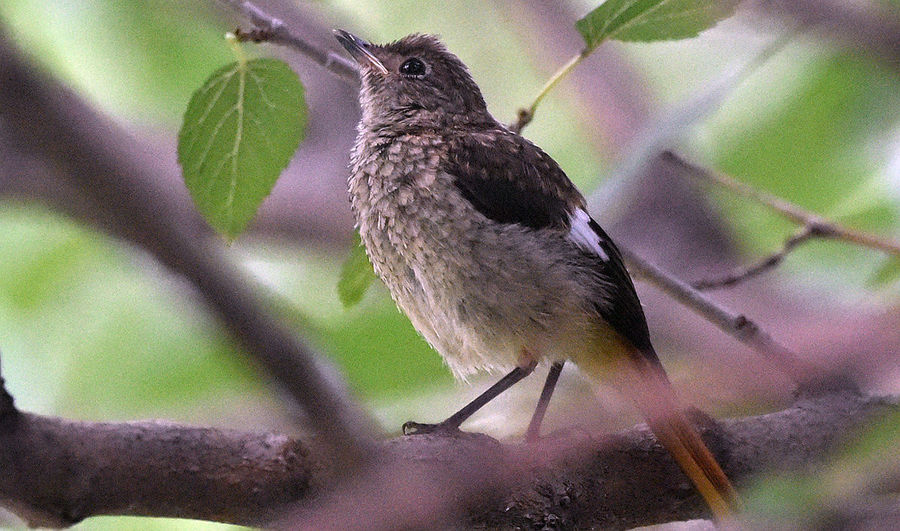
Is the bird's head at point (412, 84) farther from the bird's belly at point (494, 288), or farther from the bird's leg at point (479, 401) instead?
the bird's leg at point (479, 401)

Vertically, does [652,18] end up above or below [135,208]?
above

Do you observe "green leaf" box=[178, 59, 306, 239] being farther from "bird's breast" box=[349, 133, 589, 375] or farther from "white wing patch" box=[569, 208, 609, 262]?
"white wing patch" box=[569, 208, 609, 262]

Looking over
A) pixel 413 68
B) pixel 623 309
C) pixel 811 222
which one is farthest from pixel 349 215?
pixel 811 222

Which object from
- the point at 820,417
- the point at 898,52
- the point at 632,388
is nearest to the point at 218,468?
the point at 632,388

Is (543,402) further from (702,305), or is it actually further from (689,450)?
(702,305)

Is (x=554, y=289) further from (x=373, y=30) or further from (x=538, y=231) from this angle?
(x=373, y=30)

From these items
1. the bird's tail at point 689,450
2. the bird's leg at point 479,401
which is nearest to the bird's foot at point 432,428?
the bird's leg at point 479,401
